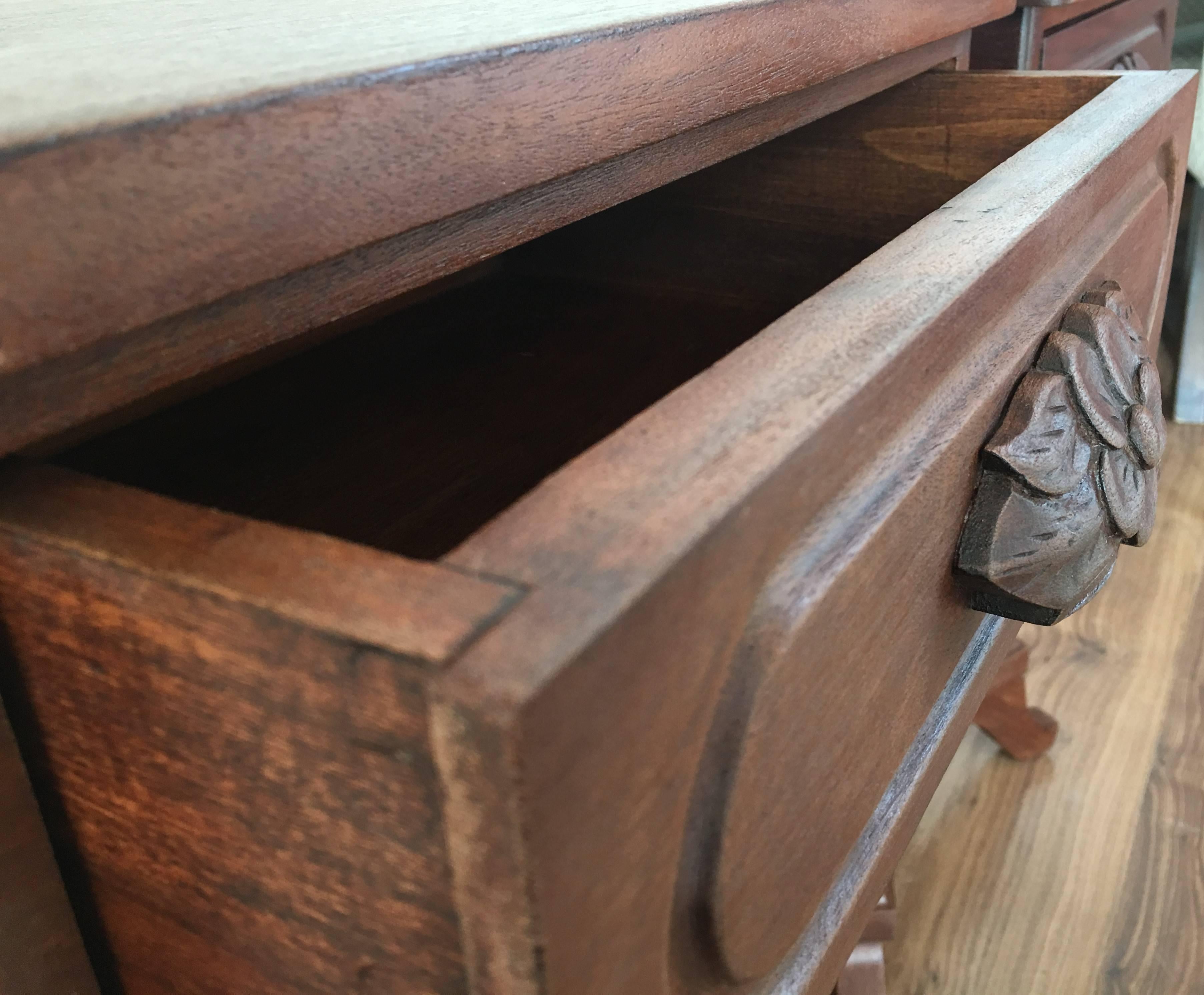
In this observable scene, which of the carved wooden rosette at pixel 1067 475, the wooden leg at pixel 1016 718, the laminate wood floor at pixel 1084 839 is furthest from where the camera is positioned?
the wooden leg at pixel 1016 718

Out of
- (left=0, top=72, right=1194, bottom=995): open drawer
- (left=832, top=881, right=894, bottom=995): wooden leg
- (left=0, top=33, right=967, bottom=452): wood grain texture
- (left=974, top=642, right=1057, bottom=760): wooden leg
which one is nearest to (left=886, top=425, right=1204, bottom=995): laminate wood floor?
(left=974, top=642, right=1057, bottom=760): wooden leg

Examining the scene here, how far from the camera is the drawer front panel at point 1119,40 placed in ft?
3.29

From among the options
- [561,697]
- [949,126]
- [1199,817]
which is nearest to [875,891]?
[561,697]

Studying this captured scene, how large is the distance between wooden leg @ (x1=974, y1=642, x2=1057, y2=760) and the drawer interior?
1.37ft

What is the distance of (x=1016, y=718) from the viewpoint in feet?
3.19

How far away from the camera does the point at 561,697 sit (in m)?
0.17

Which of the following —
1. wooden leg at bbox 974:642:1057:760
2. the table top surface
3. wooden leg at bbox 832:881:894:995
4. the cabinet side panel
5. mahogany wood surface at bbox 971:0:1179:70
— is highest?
the table top surface

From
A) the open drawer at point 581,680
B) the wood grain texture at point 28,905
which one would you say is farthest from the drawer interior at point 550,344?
the wood grain texture at point 28,905

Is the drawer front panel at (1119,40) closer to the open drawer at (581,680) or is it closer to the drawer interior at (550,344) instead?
the drawer interior at (550,344)

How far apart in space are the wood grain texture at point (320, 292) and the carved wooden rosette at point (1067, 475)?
0.15 meters

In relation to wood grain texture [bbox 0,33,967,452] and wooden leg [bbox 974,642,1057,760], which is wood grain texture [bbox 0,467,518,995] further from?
wooden leg [bbox 974,642,1057,760]

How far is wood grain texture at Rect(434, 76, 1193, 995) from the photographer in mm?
182

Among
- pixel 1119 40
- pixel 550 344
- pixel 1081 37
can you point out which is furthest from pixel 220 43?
pixel 1119 40

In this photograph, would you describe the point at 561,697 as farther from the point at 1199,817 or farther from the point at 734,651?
the point at 1199,817
